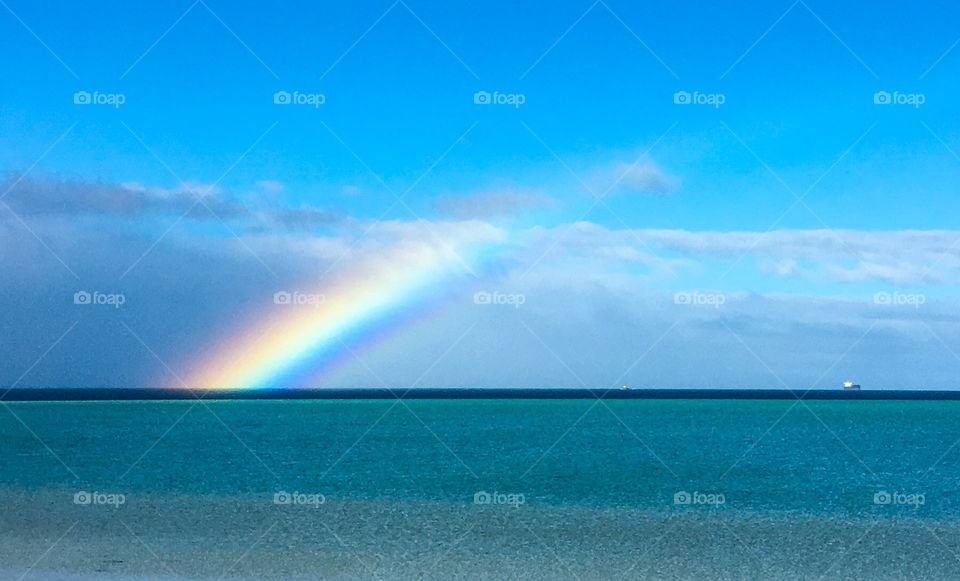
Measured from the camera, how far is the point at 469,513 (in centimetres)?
2261

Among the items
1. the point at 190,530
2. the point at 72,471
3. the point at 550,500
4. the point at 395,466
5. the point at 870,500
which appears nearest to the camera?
the point at 190,530

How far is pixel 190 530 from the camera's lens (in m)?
19.4

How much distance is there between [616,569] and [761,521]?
27.7 feet

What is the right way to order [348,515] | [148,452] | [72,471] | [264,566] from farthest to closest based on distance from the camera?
[148,452] → [72,471] → [348,515] → [264,566]

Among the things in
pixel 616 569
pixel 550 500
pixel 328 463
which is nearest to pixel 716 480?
pixel 550 500

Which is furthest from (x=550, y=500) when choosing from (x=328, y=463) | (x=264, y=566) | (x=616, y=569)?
(x=328, y=463)

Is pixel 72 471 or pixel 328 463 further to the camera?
pixel 328 463

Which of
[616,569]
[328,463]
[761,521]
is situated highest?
[328,463]

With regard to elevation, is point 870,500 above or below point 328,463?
below

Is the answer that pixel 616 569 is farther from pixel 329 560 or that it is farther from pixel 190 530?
pixel 190 530

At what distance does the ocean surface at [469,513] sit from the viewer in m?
15.9

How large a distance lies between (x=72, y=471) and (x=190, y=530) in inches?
667

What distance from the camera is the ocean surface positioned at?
15.9 metres

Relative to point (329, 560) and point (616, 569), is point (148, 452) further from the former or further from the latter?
point (616, 569)
